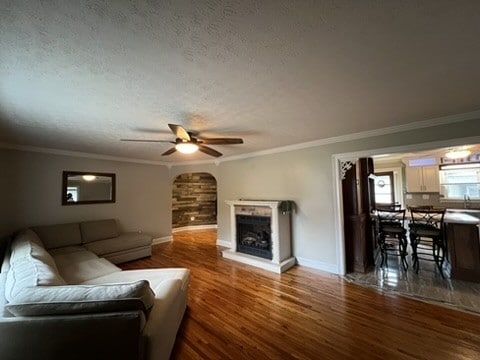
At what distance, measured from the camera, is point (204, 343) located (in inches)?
78.5

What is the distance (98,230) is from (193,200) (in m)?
3.70

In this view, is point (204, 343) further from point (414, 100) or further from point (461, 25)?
point (414, 100)

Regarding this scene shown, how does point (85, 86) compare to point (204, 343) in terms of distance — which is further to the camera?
point (204, 343)

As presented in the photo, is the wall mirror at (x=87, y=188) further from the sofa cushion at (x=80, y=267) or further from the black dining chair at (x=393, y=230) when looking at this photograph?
the black dining chair at (x=393, y=230)

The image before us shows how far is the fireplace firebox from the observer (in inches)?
162

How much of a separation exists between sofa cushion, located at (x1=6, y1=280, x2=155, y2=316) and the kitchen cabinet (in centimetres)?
742

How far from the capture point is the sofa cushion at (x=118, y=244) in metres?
3.93

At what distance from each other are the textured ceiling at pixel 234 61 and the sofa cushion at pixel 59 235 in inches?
79.9

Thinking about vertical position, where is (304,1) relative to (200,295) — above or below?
above

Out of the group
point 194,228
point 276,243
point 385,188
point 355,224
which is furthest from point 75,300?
point 385,188

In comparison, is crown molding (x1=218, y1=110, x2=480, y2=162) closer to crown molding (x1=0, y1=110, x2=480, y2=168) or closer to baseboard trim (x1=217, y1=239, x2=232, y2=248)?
crown molding (x1=0, y1=110, x2=480, y2=168)

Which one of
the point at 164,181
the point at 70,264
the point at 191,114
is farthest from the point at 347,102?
the point at 164,181

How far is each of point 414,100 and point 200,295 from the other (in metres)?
3.48

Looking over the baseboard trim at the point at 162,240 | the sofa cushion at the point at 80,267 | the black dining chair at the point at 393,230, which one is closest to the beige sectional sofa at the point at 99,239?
the sofa cushion at the point at 80,267
